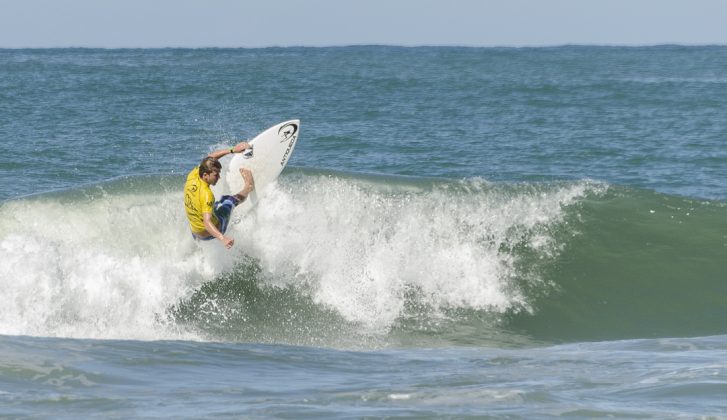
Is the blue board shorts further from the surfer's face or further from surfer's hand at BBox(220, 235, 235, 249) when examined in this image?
surfer's hand at BBox(220, 235, 235, 249)

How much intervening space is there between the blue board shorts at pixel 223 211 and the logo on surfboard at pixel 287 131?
1.36 m

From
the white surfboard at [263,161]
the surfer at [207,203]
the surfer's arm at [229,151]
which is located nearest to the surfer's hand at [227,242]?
→ the surfer at [207,203]

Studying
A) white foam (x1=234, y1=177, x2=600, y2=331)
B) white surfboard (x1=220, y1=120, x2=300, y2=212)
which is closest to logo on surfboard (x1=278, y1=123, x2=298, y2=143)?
white surfboard (x1=220, y1=120, x2=300, y2=212)

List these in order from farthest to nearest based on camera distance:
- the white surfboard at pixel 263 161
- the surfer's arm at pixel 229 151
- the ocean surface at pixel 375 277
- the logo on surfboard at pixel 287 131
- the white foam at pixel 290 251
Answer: the logo on surfboard at pixel 287 131 → the white surfboard at pixel 263 161 → the white foam at pixel 290 251 → the surfer's arm at pixel 229 151 → the ocean surface at pixel 375 277

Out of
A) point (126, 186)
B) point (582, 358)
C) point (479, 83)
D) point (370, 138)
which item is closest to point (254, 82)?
point (479, 83)

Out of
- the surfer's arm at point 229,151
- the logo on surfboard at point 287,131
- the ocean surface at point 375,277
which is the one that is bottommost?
the ocean surface at point 375,277

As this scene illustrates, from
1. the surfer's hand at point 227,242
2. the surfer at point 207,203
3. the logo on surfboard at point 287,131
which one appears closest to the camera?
the surfer's hand at point 227,242

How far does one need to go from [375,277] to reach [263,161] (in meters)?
1.97

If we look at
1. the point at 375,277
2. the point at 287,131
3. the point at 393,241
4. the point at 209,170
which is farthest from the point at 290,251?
the point at 209,170

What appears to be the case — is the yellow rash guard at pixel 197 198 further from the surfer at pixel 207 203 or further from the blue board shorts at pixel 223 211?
the blue board shorts at pixel 223 211

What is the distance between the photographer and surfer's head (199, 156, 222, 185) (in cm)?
1104

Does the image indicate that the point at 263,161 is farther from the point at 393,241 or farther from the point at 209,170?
the point at 393,241

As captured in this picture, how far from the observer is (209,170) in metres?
11.1

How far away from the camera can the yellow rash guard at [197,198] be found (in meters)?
11.0
